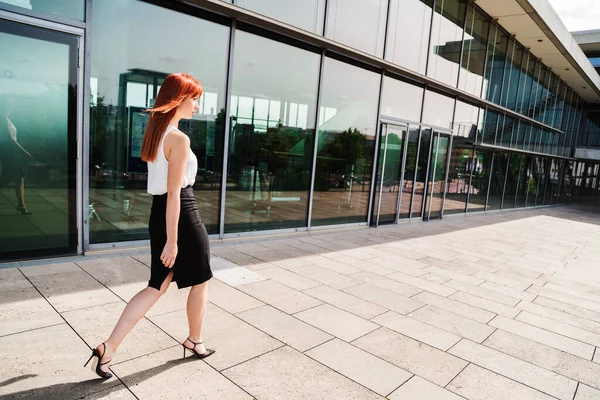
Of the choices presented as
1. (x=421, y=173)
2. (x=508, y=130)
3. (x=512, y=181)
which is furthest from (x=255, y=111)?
(x=512, y=181)

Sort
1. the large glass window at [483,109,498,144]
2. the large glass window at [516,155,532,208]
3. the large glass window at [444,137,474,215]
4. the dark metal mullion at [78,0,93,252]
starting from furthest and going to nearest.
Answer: the large glass window at [516,155,532,208]
the large glass window at [483,109,498,144]
the large glass window at [444,137,474,215]
the dark metal mullion at [78,0,93,252]

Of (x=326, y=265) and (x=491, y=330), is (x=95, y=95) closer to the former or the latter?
(x=326, y=265)

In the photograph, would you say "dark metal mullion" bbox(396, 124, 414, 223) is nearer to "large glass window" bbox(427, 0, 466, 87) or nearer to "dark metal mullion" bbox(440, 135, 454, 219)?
"large glass window" bbox(427, 0, 466, 87)

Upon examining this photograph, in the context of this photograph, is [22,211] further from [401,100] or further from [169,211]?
[401,100]

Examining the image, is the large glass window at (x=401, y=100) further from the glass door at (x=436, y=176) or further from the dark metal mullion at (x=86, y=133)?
the dark metal mullion at (x=86, y=133)

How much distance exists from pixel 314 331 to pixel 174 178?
186 centimetres

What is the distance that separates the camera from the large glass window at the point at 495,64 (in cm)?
1200

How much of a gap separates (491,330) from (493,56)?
10969 millimetres

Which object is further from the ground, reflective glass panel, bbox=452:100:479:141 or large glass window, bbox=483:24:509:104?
large glass window, bbox=483:24:509:104

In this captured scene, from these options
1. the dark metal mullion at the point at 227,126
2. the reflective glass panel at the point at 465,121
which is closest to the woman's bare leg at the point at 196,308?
the dark metal mullion at the point at 227,126

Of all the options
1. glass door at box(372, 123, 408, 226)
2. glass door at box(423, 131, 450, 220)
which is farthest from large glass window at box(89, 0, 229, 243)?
glass door at box(423, 131, 450, 220)

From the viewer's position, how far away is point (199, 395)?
2365 mm

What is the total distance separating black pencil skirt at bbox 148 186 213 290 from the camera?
7.98 feet

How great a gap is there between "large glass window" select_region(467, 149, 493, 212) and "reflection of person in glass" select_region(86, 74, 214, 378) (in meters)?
11.6
